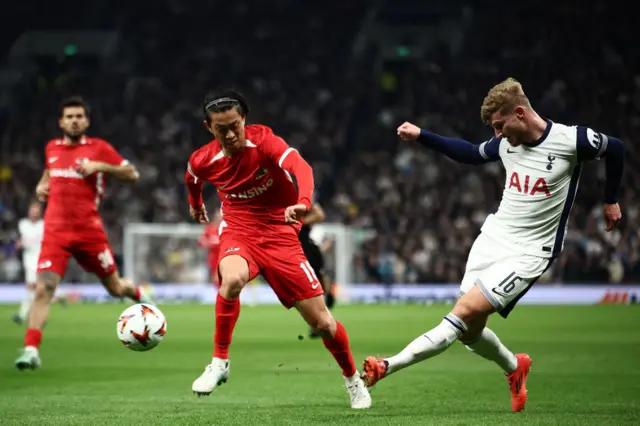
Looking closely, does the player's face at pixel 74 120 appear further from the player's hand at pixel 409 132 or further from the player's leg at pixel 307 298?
the player's hand at pixel 409 132

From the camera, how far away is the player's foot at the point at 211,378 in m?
7.23

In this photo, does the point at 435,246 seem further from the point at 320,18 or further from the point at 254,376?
the point at 254,376

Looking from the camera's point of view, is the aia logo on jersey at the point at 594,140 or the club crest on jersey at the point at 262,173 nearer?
the aia logo on jersey at the point at 594,140

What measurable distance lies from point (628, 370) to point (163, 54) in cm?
2695

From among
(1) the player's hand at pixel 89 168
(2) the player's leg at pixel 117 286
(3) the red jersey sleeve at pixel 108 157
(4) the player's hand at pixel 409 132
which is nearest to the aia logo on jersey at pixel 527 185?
(4) the player's hand at pixel 409 132

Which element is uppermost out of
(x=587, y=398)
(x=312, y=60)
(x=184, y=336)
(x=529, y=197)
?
(x=312, y=60)

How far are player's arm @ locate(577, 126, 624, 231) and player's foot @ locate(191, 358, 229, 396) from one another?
2.75 m

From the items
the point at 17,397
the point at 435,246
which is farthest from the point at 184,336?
the point at 435,246

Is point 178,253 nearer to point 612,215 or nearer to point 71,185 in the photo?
point 71,185

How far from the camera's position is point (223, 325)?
749 cm

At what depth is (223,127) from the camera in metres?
7.35

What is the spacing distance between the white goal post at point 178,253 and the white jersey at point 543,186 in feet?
64.4

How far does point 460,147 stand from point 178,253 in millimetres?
21244

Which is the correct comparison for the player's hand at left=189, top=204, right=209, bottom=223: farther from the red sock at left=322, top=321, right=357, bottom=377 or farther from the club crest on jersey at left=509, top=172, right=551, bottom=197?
the club crest on jersey at left=509, top=172, right=551, bottom=197
